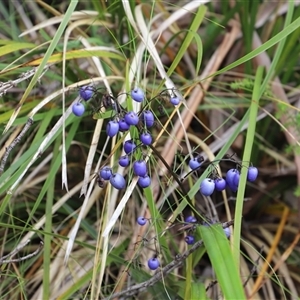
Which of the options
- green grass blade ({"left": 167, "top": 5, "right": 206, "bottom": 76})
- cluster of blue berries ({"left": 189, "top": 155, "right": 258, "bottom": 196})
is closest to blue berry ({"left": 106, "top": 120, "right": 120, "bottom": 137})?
cluster of blue berries ({"left": 189, "top": 155, "right": 258, "bottom": 196})

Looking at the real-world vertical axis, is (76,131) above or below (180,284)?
above

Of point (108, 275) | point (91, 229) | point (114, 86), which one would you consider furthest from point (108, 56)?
point (108, 275)

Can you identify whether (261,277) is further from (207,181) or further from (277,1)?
(277,1)

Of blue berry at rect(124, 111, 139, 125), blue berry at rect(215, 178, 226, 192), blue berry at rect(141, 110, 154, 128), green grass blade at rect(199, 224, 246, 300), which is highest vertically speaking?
blue berry at rect(124, 111, 139, 125)

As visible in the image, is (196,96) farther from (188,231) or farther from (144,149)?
(188,231)

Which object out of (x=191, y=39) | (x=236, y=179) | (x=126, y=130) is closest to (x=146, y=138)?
(x=126, y=130)

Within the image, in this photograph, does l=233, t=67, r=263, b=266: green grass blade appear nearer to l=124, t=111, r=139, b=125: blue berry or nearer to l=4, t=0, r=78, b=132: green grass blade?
l=124, t=111, r=139, b=125: blue berry
